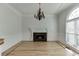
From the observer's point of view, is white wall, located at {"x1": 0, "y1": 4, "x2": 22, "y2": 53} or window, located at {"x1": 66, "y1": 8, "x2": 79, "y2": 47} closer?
window, located at {"x1": 66, "y1": 8, "x2": 79, "y2": 47}

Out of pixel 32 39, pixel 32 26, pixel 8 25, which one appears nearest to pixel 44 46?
pixel 32 39

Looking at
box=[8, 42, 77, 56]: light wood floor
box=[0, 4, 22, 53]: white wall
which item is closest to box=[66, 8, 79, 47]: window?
box=[8, 42, 77, 56]: light wood floor

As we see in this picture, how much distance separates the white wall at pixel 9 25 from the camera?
341 cm

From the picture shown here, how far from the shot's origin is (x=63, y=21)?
345cm

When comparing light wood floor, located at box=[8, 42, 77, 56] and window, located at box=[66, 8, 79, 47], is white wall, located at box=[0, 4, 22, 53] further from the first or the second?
window, located at box=[66, 8, 79, 47]

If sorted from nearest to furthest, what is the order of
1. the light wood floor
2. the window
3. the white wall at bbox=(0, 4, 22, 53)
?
1. the light wood floor
2. the window
3. the white wall at bbox=(0, 4, 22, 53)

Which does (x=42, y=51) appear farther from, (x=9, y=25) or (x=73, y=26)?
(x=9, y=25)

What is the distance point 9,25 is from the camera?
11.6 feet

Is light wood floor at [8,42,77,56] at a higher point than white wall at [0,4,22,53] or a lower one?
lower

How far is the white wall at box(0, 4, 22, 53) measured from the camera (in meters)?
3.41

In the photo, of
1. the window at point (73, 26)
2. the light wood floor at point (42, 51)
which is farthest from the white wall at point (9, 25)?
the window at point (73, 26)

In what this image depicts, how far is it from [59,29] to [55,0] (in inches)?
92.2

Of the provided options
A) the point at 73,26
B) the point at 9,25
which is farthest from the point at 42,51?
the point at 9,25

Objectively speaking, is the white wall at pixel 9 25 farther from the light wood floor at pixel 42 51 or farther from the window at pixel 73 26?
the window at pixel 73 26
